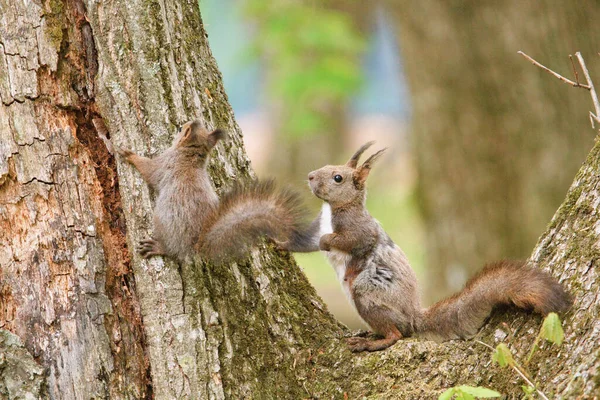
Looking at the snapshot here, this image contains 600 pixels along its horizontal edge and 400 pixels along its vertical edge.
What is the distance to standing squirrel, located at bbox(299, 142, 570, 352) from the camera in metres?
3.12

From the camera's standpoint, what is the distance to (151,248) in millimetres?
3217

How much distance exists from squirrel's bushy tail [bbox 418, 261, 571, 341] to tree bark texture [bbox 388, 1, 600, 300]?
3512mm

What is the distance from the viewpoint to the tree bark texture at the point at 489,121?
21.8 feet

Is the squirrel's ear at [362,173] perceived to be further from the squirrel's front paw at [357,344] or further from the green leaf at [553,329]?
the green leaf at [553,329]

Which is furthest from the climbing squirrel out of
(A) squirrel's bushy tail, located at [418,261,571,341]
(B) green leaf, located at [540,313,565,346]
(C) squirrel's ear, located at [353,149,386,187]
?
(B) green leaf, located at [540,313,565,346]

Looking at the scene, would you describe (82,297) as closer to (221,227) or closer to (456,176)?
(221,227)

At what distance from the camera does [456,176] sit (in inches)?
285

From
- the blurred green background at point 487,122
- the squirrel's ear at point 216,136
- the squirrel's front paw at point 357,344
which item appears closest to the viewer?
the squirrel's ear at point 216,136

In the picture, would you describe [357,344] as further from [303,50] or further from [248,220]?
[303,50]

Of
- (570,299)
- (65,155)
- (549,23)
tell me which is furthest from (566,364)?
(549,23)

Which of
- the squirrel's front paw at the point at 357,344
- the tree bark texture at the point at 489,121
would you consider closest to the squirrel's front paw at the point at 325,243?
the squirrel's front paw at the point at 357,344

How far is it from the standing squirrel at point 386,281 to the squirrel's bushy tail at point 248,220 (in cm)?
73

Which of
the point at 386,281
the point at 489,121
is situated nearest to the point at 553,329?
the point at 386,281

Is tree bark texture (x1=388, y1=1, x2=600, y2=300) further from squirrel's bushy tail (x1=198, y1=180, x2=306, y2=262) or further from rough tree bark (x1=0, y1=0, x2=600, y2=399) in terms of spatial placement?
squirrel's bushy tail (x1=198, y1=180, x2=306, y2=262)
